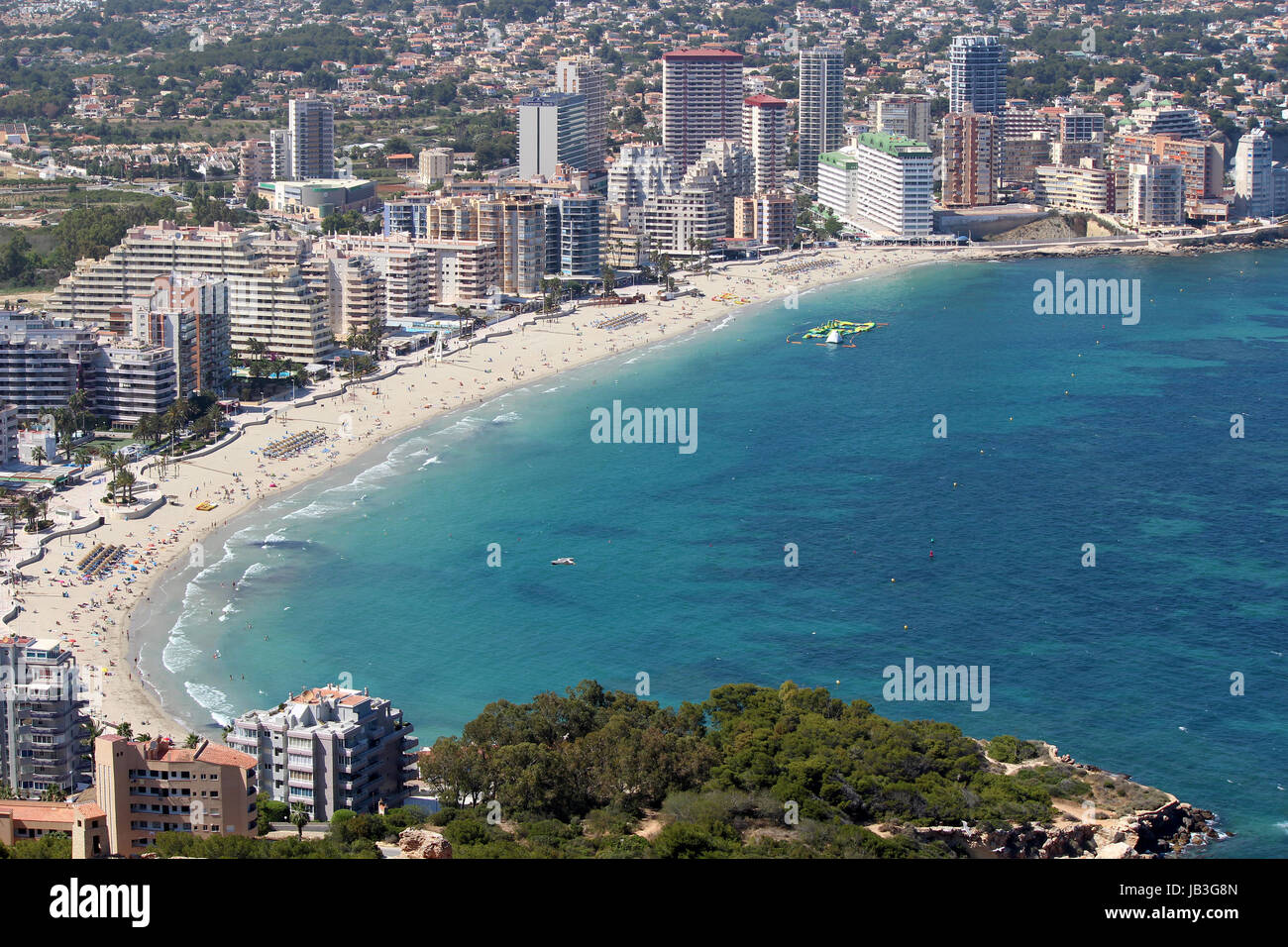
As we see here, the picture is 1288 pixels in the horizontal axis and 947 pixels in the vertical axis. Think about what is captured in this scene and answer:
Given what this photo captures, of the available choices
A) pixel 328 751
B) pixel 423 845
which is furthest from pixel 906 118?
pixel 423 845


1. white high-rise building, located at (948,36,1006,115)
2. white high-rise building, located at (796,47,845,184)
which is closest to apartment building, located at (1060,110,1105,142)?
white high-rise building, located at (948,36,1006,115)

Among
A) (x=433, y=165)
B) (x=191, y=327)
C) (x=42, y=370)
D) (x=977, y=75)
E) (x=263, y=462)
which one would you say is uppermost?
(x=977, y=75)

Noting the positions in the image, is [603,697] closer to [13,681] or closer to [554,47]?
[13,681]

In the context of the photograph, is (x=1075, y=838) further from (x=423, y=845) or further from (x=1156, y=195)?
(x=1156, y=195)

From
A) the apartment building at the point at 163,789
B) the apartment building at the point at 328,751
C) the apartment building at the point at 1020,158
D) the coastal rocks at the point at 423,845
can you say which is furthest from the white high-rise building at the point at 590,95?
the coastal rocks at the point at 423,845

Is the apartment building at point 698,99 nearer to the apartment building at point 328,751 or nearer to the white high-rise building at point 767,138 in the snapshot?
the white high-rise building at point 767,138

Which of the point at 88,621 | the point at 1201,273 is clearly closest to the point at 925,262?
the point at 1201,273

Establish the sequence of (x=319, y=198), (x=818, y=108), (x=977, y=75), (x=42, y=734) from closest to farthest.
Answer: (x=42, y=734), (x=319, y=198), (x=818, y=108), (x=977, y=75)
